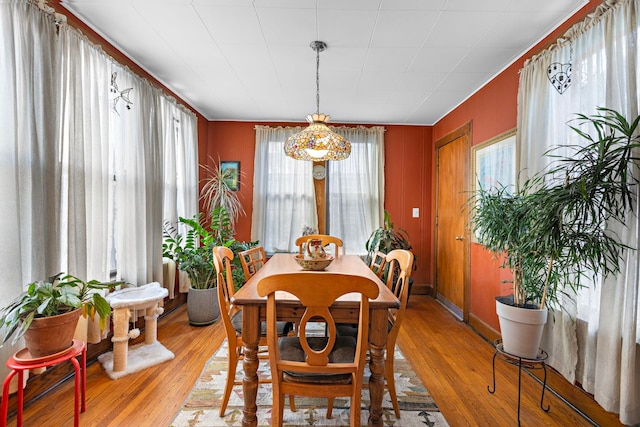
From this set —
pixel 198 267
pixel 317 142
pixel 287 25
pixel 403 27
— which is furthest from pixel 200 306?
pixel 403 27

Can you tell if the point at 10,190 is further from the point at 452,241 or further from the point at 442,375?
the point at 452,241

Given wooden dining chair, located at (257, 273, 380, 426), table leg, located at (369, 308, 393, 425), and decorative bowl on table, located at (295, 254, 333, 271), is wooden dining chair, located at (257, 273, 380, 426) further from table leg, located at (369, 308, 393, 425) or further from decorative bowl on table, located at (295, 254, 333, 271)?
decorative bowl on table, located at (295, 254, 333, 271)

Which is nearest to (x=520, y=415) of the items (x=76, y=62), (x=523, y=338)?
(x=523, y=338)

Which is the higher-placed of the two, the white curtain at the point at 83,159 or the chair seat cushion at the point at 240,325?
the white curtain at the point at 83,159

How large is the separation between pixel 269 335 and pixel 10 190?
65.1 inches

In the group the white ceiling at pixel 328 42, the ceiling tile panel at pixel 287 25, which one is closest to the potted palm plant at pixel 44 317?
the white ceiling at pixel 328 42

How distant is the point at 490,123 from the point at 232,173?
135 inches

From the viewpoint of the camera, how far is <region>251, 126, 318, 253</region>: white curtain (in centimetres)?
448

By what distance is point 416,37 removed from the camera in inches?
91.0

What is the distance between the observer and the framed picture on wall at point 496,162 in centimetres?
264

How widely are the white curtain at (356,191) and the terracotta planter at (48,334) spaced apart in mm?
3348

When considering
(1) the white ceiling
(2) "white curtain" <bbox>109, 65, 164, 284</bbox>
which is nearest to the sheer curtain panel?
(1) the white ceiling

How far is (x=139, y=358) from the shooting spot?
2.41 meters

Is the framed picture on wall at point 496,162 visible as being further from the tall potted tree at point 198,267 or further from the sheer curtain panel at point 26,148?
the sheer curtain panel at point 26,148
